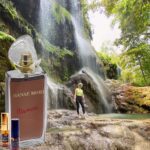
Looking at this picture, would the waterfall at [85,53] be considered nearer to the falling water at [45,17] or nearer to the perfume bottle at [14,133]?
the falling water at [45,17]

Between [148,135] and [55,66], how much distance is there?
434 inches

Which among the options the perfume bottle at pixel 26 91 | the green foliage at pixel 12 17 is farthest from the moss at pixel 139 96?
the perfume bottle at pixel 26 91

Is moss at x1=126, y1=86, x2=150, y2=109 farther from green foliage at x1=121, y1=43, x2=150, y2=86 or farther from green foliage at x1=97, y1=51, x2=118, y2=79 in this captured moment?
green foliage at x1=97, y1=51, x2=118, y2=79

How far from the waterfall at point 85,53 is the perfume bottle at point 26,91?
12.8m

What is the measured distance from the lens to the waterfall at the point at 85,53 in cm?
1741

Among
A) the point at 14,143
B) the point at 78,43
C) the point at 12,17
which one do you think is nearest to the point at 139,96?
the point at 78,43

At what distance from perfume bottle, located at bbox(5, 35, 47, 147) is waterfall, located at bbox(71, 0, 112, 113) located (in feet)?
42.1

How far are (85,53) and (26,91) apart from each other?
16220 millimetres

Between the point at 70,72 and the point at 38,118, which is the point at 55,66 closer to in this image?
the point at 70,72

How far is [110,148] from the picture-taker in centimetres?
542

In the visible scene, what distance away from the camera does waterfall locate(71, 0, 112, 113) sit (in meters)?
17.4

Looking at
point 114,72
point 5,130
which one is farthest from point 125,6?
point 114,72

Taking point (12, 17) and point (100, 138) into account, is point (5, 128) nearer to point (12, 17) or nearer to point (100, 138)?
point (100, 138)

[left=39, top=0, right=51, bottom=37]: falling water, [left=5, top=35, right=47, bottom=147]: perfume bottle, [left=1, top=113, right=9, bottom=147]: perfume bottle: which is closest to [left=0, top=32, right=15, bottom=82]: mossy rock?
[left=5, top=35, right=47, bottom=147]: perfume bottle
